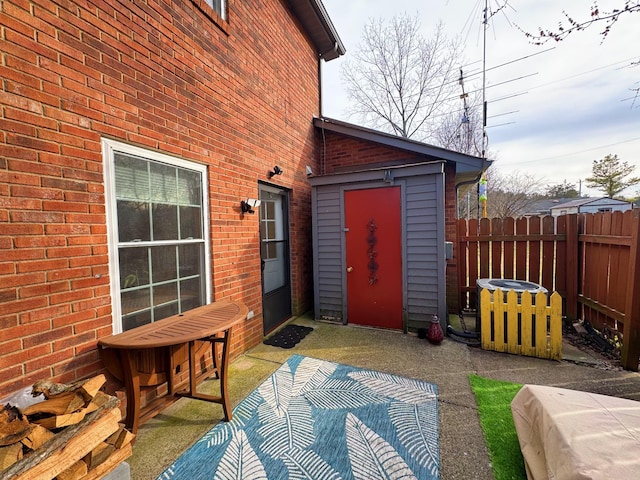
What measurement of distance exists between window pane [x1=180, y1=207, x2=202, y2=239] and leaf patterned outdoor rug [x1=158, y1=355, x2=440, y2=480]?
1870mm

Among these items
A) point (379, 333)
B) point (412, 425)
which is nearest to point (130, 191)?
point (412, 425)

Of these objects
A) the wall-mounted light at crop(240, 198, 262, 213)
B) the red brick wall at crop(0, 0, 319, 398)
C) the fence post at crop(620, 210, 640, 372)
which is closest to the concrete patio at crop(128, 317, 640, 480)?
the fence post at crop(620, 210, 640, 372)

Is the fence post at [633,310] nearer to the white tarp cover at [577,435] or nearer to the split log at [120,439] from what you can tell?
the white tarp cover at [577,435]

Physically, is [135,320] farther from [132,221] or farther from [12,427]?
[12,427]

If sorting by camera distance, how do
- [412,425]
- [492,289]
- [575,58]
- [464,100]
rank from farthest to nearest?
[464,100]
[492,289]
[575,58]
[412,425]

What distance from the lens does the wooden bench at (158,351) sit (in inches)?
78.1

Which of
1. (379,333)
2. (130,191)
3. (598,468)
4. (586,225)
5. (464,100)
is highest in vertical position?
(464,100)

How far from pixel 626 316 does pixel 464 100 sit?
12764 millimetres

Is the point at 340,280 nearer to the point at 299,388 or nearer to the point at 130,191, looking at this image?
the point at 299,388

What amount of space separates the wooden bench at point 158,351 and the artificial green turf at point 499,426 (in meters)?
2.19

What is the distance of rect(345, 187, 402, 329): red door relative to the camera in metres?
4.43

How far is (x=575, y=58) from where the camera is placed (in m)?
2.78

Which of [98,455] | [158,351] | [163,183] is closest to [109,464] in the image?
[98,455]

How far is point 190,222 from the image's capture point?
2.97 metres
